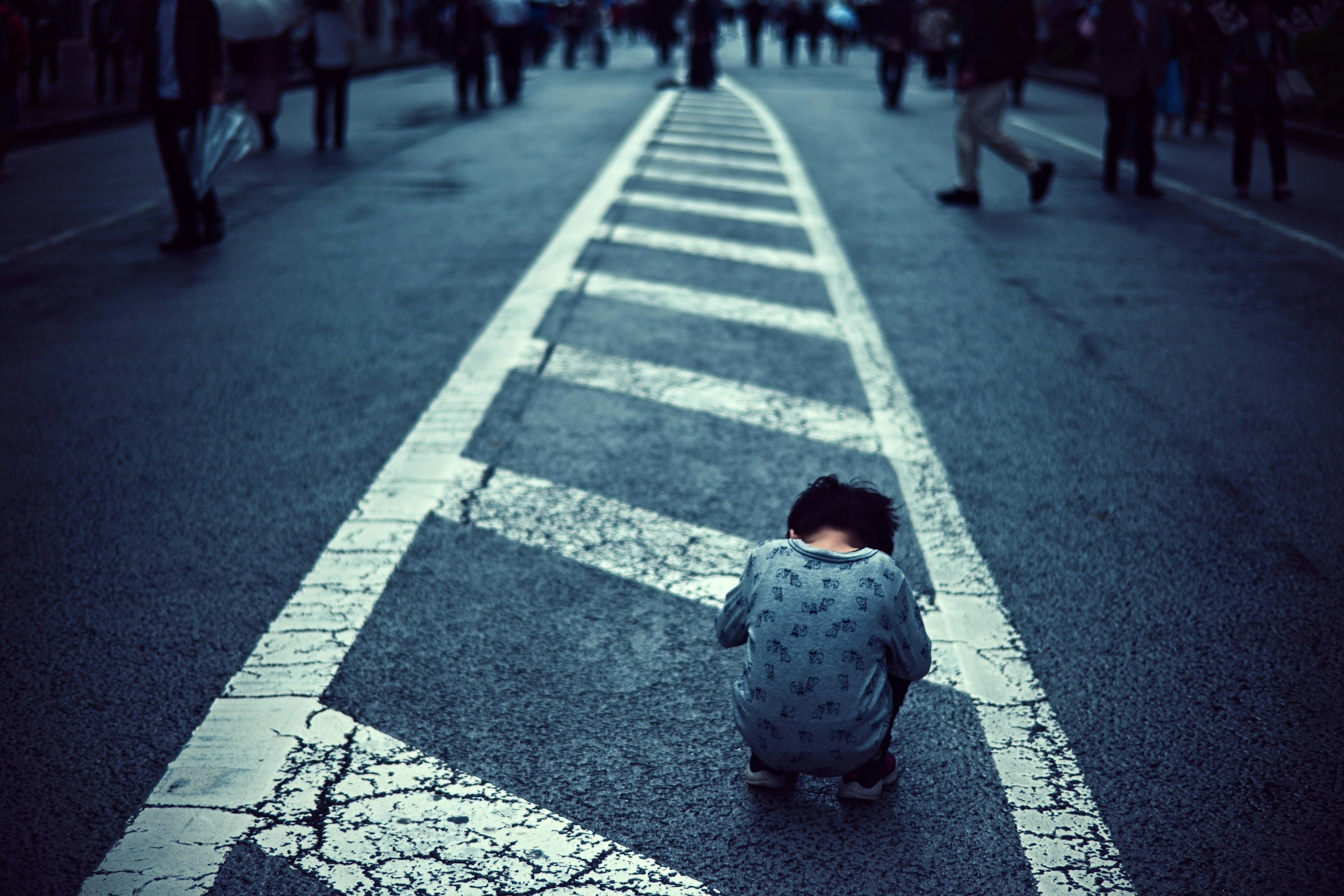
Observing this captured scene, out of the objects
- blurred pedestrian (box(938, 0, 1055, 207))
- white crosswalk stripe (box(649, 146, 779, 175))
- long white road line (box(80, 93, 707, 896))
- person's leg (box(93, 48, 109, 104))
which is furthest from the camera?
person's leg (box(93, 48, 109, 104))

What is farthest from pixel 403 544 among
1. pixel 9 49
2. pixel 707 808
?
pixel 9 49

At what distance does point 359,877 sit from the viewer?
2.60 m

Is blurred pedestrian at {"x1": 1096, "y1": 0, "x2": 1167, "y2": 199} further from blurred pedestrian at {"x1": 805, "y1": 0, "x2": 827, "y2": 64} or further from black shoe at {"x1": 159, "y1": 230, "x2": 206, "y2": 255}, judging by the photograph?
blurred pedestrian at {"x1": 805, "y1": 0, "x2": 827, "y2": 64}

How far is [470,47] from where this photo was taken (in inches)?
764

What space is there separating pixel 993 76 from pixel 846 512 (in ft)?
29.2

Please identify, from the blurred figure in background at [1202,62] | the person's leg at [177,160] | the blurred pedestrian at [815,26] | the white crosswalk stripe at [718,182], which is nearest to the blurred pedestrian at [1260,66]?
the white crosswalk stripe at [718,182]

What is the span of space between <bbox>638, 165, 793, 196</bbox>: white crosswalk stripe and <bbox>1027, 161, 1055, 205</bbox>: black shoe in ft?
6.99

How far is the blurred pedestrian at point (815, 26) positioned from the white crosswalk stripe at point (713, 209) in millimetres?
28948

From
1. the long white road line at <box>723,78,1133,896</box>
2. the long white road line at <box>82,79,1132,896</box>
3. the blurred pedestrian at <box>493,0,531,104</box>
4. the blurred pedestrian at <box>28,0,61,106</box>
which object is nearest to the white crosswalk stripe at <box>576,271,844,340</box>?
the long white road line at <box>82,79,1132,896</box>

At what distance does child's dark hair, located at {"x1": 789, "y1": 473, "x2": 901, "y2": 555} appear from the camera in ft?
9.19

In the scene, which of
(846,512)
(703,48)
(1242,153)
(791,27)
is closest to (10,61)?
(846,512)

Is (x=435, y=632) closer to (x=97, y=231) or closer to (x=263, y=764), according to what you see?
(x=263, y=764)

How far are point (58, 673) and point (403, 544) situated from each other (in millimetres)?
1147

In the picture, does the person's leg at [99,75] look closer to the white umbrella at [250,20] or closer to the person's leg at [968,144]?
the white umbrella at [250,20]
